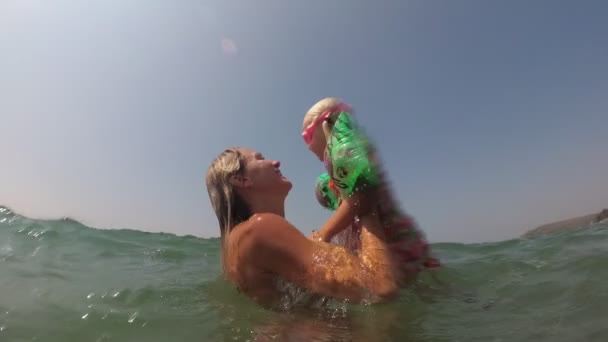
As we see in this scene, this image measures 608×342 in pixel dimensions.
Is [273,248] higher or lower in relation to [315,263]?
higher

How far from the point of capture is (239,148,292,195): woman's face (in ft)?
10.8

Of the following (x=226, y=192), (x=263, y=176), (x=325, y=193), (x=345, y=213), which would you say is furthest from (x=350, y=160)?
(x=325, y=193)

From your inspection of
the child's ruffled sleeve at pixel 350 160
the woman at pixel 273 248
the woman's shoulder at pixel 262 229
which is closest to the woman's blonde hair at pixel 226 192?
the woman at pixel 273 248

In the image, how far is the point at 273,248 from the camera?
2738mm

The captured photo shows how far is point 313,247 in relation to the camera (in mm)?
2775

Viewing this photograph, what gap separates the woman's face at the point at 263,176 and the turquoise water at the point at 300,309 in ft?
3.10

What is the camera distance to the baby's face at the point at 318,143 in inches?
141

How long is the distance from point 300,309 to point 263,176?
106cm

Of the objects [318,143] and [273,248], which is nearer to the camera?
[273,248]

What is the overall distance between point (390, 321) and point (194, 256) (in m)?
5.04

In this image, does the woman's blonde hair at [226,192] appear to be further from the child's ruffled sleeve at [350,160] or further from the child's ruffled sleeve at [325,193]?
the child's ruffled sleeve at [325,193]

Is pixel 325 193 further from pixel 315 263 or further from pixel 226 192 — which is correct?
pixel 315 263

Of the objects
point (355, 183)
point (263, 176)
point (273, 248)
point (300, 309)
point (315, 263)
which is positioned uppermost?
point (263, 176)

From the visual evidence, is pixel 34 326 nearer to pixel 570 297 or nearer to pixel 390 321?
pixel 390 321
